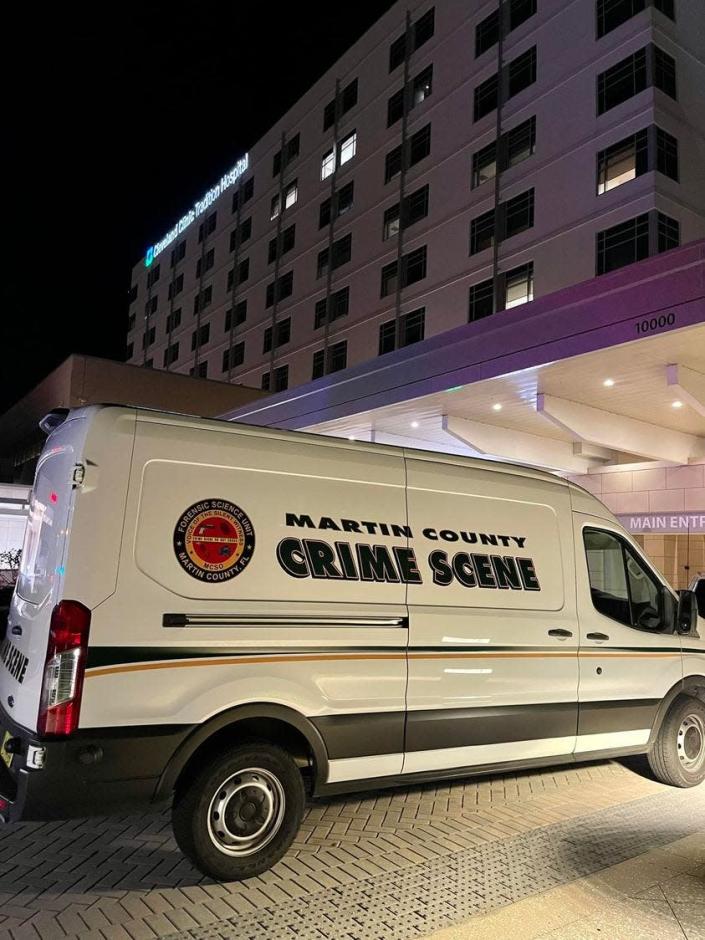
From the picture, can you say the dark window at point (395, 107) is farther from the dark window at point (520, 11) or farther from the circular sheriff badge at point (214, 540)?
the circular sheriff badge at point (214, 540)

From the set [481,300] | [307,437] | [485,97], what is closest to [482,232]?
[481,300]

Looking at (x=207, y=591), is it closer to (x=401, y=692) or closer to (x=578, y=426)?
(x=401, y=692)

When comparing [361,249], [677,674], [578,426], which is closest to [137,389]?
[361,249]

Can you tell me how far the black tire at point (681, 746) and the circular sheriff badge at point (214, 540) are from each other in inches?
159

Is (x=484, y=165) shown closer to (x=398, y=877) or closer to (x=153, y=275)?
(x=398, y=877)

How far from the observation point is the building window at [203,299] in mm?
49287

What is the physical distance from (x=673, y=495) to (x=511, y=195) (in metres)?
15.3

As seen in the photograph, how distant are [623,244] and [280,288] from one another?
2254 centimetres

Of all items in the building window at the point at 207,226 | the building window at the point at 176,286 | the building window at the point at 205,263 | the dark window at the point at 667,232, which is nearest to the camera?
the dark window at the point at 667,232

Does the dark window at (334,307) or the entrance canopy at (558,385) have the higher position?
the dark window at (334,307)

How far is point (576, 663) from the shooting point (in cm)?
541

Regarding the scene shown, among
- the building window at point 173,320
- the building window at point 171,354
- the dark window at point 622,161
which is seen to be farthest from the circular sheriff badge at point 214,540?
the building window at point 173,320

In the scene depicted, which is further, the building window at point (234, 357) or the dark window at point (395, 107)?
the building window at point (234, 357)

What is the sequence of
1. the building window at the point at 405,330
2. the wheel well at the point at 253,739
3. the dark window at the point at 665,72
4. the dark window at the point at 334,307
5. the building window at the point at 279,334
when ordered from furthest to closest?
the building window at the point at 279,334 → the dark window at the point at 334,307 → the building window at the point at 405,330 → the dark window at the point at 665,72 → the wheel well at the point at 253,739
